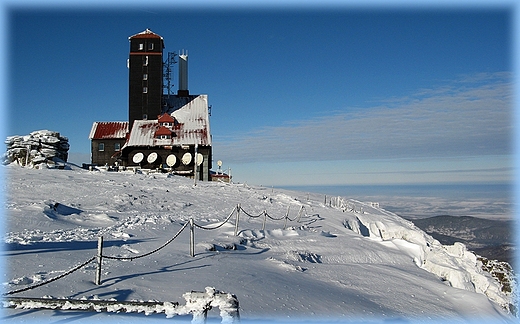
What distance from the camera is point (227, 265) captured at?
10.0 m

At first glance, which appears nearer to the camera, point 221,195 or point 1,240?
point 1,240

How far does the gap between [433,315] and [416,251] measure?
8.69 metres

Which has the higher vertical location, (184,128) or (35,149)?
(184,128)

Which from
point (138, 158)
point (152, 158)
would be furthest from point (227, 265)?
point (138, 158)

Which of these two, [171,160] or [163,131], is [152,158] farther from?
[163,131]

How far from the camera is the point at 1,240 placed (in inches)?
404

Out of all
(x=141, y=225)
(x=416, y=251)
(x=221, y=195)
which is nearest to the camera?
(x=141, y=225)

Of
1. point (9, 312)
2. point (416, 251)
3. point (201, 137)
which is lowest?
point (416, 251)

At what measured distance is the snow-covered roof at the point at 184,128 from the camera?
133ft

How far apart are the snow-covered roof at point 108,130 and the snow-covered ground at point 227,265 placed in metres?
24.4

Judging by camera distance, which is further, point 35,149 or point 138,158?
point 138,158

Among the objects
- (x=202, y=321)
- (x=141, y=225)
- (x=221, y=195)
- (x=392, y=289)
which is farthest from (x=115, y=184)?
(x=202, y=321)

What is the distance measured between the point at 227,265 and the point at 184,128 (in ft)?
108

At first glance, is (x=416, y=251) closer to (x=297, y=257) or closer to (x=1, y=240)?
(x=297, y=257)
